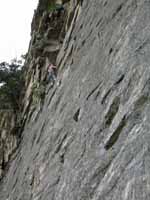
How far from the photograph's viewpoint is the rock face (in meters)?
6.88

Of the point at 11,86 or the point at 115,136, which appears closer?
the point at 115,136

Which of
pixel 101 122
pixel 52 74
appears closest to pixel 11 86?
pixel 52 74

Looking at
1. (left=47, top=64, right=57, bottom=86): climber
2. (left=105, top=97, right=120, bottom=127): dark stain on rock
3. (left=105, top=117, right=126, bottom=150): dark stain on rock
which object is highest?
(left=47, top=64, right=57, bottom=86): climber

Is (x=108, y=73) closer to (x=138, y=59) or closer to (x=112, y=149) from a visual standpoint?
(x=138, y=59)

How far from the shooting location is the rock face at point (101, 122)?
6884 millimetres

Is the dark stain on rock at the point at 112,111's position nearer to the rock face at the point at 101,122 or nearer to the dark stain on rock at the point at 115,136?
the rock face at the point at 101,122

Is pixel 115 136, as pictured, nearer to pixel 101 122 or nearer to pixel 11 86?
pixel 101 122

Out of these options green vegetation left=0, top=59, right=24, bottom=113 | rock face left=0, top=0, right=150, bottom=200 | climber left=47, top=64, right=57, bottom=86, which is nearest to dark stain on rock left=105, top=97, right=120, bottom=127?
rock face left=0, top=0, right=150, bottom=200

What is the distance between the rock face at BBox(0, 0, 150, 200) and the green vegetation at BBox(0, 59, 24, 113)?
10426mm

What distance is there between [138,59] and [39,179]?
527cm

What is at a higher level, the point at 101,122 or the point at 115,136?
the point at 101,122

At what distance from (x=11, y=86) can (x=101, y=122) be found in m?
19.3

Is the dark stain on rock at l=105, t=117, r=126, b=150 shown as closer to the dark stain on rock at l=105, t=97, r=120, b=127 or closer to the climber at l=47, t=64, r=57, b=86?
the dark stain on rock at l=105, t=97, r=120, b=127

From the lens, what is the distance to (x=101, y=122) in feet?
28.9
